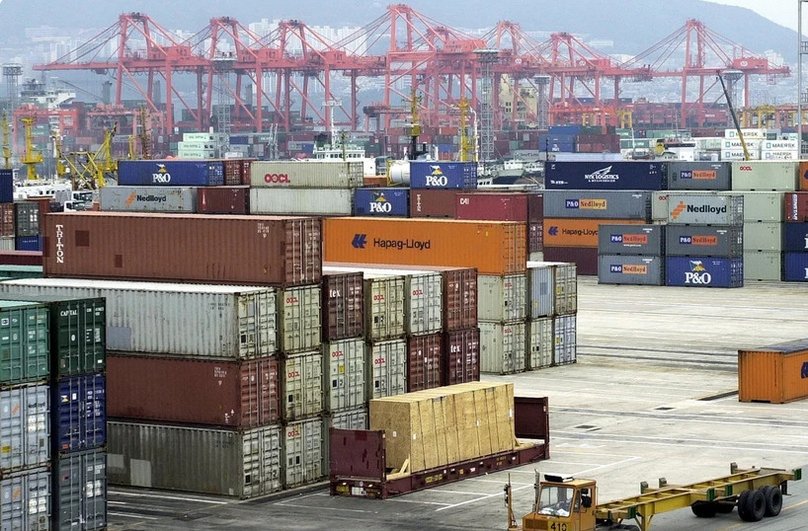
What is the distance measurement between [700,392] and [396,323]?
1802 centimetres

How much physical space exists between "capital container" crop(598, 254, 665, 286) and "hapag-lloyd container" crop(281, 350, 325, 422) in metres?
65.1

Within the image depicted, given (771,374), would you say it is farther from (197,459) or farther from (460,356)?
(197,459)

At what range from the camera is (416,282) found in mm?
50531

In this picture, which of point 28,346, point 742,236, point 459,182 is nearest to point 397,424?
point 28,346

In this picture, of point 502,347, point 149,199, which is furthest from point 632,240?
point 502,347

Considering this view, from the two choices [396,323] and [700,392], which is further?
[700,392]

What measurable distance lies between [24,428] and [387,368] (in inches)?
542

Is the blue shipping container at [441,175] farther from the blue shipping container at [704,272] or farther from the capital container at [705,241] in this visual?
the blue shipping container at [704,272]

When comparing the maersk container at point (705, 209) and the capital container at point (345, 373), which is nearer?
the capital container at point (345, 373)

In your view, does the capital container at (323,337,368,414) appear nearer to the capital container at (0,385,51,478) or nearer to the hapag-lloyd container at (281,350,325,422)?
the hapag-lloyd container at (281,350,325,422)

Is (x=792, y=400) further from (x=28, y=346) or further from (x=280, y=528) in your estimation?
(x=28, y=346)

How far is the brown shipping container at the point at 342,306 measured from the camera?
46.3 meters

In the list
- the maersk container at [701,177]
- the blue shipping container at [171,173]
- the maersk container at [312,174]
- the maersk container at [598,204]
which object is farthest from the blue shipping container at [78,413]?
the maersk container at [701,177]

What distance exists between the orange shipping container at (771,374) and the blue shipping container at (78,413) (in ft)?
92.3
